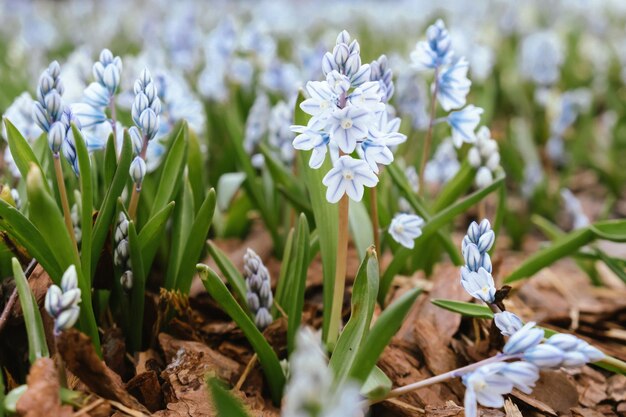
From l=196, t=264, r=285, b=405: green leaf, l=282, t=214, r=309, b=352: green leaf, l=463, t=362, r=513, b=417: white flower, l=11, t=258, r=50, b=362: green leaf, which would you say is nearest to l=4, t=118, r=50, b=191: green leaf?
l=11, t=258, r=50, b=362: green leaf

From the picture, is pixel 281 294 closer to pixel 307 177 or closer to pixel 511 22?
pixel 307 177

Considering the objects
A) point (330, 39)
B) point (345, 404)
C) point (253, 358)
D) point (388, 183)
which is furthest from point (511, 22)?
point (345, 404)

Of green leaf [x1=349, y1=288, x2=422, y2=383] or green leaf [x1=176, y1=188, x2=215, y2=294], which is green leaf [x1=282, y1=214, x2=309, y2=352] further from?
green leaf [x1=349, y1=288, x2=422, y2=383]

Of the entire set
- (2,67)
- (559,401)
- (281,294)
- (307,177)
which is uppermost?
(2,67)

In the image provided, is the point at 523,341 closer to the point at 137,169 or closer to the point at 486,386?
the point at 486,386

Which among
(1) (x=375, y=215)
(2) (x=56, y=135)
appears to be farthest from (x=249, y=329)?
(2) (x=56, y=135)

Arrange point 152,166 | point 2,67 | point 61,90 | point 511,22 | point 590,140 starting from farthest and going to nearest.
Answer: point 511,22 → point 2,67 → point 590,140 → point 152,166 → point 61,90

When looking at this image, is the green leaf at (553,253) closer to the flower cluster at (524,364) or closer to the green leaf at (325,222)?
the green leaf at (325,222)
